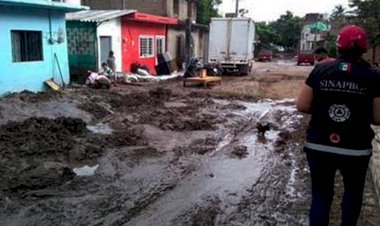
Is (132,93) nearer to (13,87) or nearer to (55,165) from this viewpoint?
(13,87)

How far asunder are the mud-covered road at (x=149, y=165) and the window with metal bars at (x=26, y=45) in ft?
5.97

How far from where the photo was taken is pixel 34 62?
49.2 feet

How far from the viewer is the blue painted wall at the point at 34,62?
13555 mm

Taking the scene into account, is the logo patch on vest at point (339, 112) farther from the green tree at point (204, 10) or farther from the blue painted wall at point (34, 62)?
the green tree at point (204, 10)

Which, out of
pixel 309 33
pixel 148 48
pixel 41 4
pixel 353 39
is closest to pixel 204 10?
pixel 148 48

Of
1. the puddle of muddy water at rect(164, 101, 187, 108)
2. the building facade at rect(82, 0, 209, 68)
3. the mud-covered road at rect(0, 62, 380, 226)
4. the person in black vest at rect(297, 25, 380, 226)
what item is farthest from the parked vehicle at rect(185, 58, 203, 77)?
the person in black vest at rect(297, 25, 380, 226)

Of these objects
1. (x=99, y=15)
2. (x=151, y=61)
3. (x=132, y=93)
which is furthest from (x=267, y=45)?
(x=132, y=93)

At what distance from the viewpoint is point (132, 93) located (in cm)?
1562

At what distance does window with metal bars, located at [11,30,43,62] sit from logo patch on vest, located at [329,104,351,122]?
12921 mm

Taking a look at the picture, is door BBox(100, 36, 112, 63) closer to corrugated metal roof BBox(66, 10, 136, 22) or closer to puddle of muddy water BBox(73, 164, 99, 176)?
corrugated metal roof BBox(66, 10, 136, 22)

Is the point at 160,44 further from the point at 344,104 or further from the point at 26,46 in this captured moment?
the point at 344,104

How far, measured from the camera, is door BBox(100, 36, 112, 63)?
1988 cm

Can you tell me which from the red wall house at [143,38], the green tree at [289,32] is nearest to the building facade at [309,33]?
the green tree at [289,32]

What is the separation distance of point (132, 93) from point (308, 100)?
1266 centimetres
